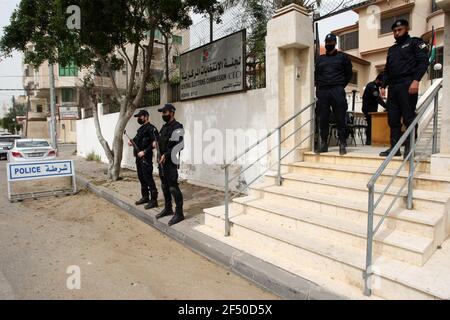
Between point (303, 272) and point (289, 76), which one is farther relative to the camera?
point (289, 76)

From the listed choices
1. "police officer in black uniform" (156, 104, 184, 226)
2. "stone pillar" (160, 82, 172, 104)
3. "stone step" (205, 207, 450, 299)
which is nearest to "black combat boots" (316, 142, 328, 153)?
"stone step" (205, 207, 450, 299)

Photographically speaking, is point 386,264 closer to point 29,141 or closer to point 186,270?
point 186,270

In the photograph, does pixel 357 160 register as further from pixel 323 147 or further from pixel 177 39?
pixel 177 39

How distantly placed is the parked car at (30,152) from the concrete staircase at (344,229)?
9.21 m

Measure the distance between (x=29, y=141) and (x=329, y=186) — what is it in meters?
12.0

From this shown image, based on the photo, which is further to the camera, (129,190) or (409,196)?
(129,190)

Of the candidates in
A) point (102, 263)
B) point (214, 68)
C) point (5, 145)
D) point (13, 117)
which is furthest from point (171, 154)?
point (13, 117)

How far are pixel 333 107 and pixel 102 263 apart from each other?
13.7 feet

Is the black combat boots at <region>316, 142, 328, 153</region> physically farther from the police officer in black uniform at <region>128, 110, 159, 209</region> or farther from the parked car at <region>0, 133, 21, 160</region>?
the parked car at <region>0, 133, 21, 160</region>

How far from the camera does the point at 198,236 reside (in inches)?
185

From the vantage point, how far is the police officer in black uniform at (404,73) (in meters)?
4.26

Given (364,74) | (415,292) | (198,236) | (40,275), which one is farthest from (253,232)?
(364,74)

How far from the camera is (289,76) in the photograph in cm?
595

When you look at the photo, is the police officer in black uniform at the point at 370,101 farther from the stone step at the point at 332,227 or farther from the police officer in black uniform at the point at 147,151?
the police officer in black uniform at the point at 147,151
